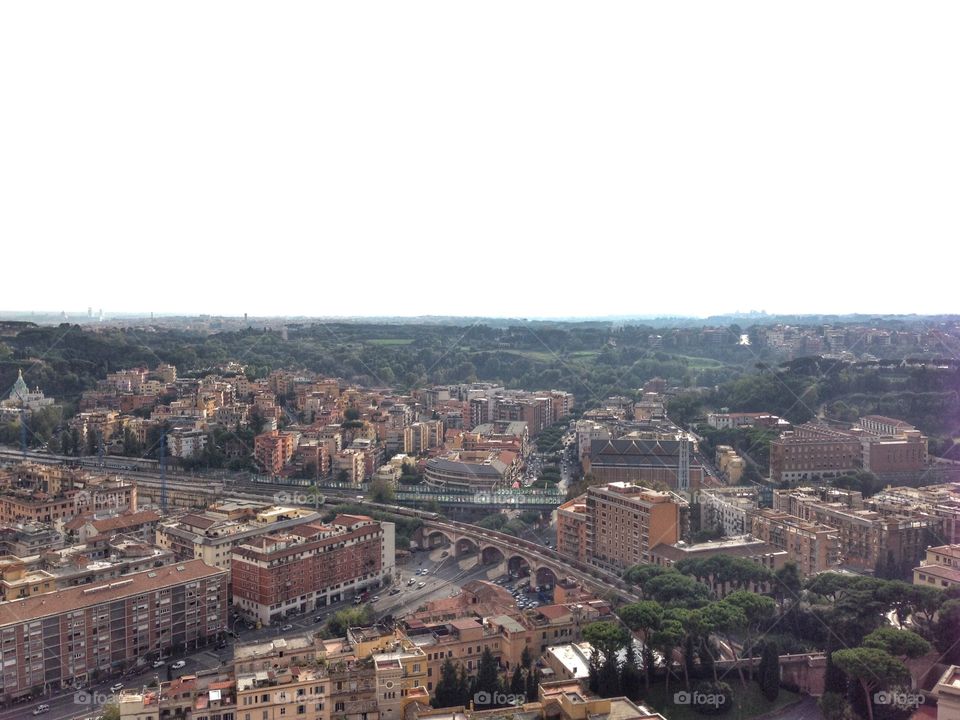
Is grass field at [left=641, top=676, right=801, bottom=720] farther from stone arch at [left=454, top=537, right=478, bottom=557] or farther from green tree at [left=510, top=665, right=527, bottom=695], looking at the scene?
stone arch at [left=454, top=537, right=478, bottom=557]

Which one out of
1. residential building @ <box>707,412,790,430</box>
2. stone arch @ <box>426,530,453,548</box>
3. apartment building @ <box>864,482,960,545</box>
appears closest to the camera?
apartment building @ <box>864,482,960,545</box>

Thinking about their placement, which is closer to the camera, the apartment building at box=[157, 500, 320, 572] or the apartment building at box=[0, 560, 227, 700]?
the apartment building at box=[0, 560, 227, 700]

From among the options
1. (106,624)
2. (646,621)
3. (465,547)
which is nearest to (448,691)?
(646,621)

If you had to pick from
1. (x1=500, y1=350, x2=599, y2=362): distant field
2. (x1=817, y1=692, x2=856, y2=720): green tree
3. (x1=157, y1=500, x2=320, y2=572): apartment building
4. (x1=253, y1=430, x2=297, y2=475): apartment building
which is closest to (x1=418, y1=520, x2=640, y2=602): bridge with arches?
(x1=157, y1=500, x2=320, y2=572): apartment building

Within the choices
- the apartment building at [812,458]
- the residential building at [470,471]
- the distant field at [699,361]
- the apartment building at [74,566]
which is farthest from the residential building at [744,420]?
the apartment building at [74,566]

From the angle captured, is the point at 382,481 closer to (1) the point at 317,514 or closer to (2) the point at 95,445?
(1) the point at 317,514

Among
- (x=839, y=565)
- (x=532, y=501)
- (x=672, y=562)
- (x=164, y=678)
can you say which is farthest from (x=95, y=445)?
(x=839, y=565)
